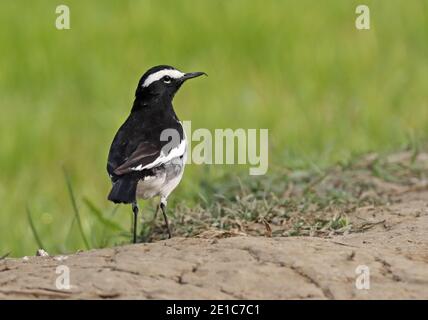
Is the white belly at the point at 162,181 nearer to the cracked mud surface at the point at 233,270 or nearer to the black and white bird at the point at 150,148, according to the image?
the black and white bird at the point at 150,148

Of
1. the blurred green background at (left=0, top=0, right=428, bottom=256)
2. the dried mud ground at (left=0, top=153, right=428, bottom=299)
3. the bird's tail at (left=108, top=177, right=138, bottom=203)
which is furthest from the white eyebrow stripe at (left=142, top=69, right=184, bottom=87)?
the dried mud ground at (left=0, top=153, right=428, bottom=299)

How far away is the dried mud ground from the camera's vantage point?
16.0 ft

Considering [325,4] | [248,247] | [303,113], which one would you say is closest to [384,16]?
[325,4]

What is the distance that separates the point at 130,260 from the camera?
529cm

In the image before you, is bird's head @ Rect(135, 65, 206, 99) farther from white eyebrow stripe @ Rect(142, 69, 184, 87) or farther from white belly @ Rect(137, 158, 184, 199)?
white belly @ Rect(137, 158, 184, 199)

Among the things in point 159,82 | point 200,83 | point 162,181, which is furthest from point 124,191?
point 200,83

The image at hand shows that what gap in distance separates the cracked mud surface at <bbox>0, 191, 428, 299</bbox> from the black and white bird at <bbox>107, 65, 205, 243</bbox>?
0.73m

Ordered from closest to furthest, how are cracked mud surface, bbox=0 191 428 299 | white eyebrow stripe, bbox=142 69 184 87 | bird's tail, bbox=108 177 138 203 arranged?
cracked mud surface, bbox=0 191 428 299, bird's tail, bbox=108 177 138 203, white eyebrow stripe, bbox=142 69 184 87

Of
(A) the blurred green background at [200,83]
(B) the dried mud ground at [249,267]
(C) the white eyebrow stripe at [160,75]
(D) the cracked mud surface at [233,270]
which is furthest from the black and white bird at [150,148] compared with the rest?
(A) the blurred green background at [200,83]

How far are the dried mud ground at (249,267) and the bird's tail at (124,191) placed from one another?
18.9 inches

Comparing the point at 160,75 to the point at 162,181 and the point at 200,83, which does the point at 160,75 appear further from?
the point at 200,83

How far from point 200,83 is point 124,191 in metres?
5.13

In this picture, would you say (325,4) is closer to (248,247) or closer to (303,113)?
(303,113)
